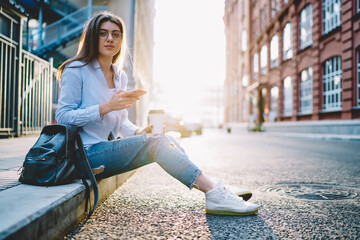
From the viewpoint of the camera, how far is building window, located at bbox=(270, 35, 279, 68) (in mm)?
23047

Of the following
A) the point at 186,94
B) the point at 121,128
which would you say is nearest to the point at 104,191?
the point at 121,128

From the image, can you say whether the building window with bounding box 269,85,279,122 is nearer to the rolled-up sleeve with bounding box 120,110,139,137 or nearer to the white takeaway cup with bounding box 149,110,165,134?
the rolled-up sleeve with bounding box 120,110,139,137

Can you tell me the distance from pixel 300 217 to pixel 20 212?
1.78m

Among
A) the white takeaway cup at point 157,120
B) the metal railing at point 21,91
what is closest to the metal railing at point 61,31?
the metal railing at point 21,91

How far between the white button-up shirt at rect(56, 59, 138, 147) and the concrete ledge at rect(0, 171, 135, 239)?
42 centimetres

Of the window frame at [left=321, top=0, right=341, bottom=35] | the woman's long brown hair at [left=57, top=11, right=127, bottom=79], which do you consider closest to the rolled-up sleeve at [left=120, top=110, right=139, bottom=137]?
the woman's long brown hair at [left=57, top=11, right=127, bottom=79]

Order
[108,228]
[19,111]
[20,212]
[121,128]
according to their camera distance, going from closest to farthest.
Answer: [20,212], [108,228], [121,128], [19,111]

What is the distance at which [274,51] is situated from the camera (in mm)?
23656

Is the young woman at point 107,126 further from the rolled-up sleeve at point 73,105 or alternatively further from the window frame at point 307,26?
the window frame at point 307,26

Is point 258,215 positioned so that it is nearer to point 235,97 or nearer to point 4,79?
point 4,79

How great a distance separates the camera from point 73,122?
6.93ft

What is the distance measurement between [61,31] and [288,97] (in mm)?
14372

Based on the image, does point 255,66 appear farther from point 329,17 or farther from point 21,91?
point 21,91

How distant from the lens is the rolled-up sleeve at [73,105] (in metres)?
2.11
